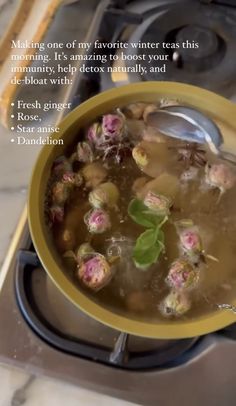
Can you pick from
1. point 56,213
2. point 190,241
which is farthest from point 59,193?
point 190,241

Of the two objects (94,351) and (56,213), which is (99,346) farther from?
(56,213)

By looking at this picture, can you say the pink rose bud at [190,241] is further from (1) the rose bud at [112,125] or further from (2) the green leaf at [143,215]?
(1) the rose bud at [112,125]

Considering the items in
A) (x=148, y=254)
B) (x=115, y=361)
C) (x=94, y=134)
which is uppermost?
(x=94, y=134)

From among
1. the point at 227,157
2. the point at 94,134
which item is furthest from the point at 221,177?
the point at 94,134

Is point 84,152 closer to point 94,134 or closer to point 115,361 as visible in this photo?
point 94,134

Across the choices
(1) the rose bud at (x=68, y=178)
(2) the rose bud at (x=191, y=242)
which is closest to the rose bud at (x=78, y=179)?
(1) the rose bud at (x=68, y=178)

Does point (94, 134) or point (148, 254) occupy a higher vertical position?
point (94, 134)
